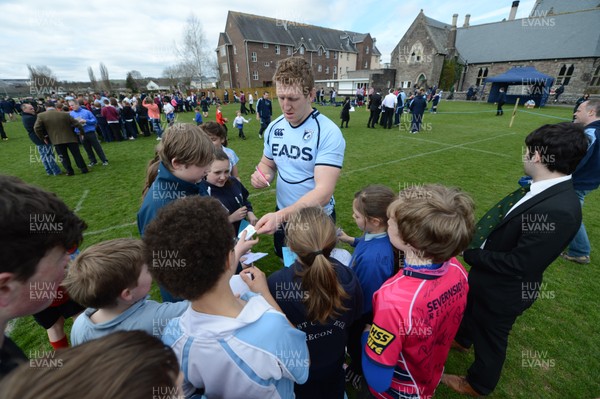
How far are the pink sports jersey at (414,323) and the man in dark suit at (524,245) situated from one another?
480 millimetres

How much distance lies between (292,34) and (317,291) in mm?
60137

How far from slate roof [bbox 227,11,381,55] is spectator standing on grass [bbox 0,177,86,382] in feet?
174

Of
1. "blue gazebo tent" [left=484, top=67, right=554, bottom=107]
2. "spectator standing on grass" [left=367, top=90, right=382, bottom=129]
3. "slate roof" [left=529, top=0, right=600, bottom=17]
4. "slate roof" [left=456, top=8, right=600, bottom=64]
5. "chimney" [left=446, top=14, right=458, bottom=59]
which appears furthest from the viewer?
"chimney" [left=446, top=14, right=458, bottom=59]

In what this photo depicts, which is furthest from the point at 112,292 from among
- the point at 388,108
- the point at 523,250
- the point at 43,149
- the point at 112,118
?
the point at 388,108

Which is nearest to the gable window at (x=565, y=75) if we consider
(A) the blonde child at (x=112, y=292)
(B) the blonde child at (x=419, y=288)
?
(B) the blonde child at (x=419, y=288)

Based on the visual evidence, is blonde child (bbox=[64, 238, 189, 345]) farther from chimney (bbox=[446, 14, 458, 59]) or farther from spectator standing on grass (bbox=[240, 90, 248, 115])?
chimney (bbox=[446, 14, 458, 59])

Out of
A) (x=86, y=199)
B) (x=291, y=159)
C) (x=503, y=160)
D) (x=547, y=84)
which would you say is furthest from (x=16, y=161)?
(x=547, y=84)

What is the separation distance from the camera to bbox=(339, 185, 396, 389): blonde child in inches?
90.4

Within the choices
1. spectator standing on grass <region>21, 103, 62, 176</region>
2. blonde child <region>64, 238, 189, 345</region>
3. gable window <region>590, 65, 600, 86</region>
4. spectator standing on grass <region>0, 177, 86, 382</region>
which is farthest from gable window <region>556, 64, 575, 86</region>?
spectator standing on grass <region>21, 103, 62, 176</region>

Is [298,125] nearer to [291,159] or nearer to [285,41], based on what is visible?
[291,159]

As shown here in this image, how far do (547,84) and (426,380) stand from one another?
4062cm

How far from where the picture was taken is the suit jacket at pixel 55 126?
322 inches

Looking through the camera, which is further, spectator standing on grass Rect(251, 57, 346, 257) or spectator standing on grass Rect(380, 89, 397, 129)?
spectator standing on grass Rect(380, 89, 397, 129)

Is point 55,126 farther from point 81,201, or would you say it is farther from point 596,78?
point 596,78
